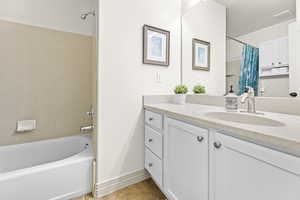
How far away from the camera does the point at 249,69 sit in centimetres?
114

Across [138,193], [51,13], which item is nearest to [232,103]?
[138,193]

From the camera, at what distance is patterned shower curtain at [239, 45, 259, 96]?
1.09 meters

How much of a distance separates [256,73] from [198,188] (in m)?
0.95

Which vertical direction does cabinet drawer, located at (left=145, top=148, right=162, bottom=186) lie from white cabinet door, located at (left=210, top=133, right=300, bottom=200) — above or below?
Answer: below

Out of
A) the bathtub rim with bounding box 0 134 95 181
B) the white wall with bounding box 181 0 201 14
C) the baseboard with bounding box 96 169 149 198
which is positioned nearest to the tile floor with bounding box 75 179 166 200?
the baseboard with bounding box 96 169 149 198

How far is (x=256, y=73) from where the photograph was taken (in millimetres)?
1086

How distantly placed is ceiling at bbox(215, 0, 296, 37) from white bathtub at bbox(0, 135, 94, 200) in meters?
1.81

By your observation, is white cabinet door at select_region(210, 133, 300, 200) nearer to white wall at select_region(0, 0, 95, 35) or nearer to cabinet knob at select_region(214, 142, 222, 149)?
cabinet knob at select_region(214, 142, 222, 149)

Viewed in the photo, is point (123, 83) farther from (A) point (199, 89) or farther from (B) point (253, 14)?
(B) point (253, 14)

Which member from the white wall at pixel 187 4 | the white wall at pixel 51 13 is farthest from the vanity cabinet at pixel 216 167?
the white wall at pixel 51 13

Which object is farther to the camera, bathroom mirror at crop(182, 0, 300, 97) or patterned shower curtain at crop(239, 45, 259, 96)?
patterned shower curtain at crop(239, 45, 259, 96)

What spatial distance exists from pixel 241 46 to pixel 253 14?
0.25 meters

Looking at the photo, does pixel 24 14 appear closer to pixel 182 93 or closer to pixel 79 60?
pixel 79 60

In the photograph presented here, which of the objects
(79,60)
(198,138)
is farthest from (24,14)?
(198,138)
